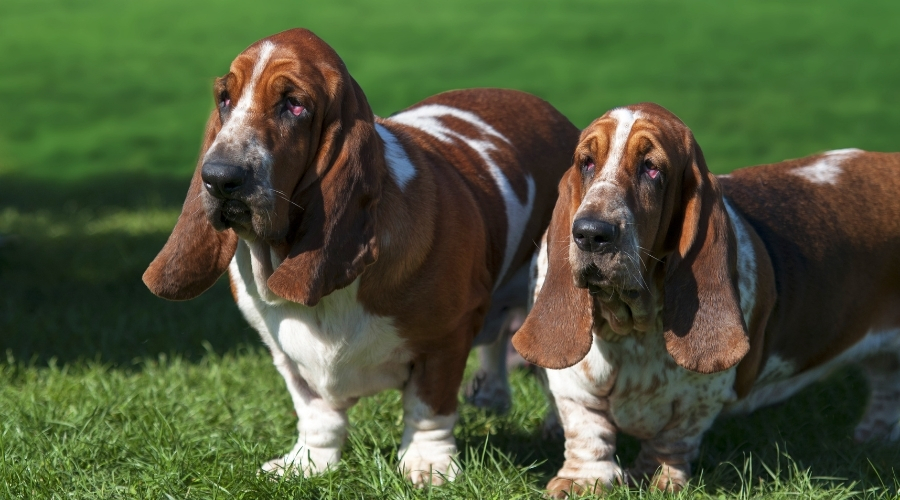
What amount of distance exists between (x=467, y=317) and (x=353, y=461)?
80cm

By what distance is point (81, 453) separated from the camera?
186 inches

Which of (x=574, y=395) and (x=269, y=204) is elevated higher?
(x=269, y=204)

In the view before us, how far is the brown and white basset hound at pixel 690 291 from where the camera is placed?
12.5 ft

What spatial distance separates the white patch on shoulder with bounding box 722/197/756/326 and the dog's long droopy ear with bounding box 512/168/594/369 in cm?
61

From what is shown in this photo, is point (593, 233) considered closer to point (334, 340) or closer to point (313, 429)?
point (334, 340)

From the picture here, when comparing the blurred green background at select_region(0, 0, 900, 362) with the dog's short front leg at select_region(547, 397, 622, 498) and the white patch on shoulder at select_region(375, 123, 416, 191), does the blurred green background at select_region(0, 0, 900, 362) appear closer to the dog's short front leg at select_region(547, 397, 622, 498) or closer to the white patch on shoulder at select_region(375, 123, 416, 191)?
the white patch on shoulder at select_region(375, 123, 416, 191)

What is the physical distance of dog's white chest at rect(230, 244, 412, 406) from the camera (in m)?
4.23

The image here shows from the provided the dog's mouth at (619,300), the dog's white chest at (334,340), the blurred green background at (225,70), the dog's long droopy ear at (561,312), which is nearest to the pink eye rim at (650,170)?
the dog's long droopy ear at (561,312)

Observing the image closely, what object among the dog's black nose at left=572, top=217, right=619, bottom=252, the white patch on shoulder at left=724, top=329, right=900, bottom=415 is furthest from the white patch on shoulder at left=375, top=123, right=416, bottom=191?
the white patch on shoulder at left=724, top=329, right=900, bottom=415

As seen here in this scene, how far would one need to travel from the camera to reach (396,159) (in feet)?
14.2

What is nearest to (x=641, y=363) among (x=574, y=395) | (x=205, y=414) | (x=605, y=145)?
(x=574, y=395)

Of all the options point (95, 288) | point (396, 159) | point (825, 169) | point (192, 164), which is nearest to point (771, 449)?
point (825, 169)

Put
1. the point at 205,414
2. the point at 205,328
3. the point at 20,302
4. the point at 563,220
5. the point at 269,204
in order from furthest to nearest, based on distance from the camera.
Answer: the point at 20,302 < the point at 205,328 < the point at 205,414 < the point at 563,220 < the point at 269,204

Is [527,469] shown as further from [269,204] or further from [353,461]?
[269,204]
